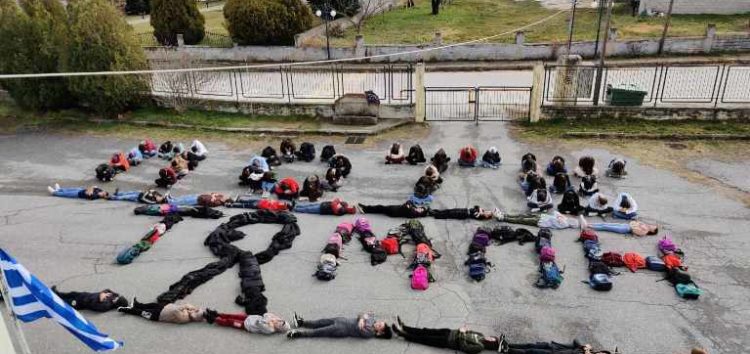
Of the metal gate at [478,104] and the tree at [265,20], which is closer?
the metal gate at [478,104]

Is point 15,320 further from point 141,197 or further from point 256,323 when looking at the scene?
point 141,197

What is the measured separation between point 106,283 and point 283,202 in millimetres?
4210

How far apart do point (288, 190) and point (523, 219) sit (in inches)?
218

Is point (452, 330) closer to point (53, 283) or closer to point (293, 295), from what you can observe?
point (293, 295)

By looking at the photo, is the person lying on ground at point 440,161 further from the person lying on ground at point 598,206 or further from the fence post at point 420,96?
the person lying on ground at point 598,206

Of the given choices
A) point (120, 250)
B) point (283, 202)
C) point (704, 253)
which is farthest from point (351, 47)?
point (704, 253)

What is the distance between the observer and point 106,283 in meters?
10.4

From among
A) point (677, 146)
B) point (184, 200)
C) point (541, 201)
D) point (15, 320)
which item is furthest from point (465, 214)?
point (15, 320)

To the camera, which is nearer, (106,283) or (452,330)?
(452,330)

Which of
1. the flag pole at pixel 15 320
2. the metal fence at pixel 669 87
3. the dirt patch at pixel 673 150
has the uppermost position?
the flag pole at pixel 15 320

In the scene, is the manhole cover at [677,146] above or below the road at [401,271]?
above

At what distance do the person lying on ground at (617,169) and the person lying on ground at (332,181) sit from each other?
693 centimetres

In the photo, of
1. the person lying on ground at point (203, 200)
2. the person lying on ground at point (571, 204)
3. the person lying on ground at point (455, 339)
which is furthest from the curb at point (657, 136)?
the person lying on ground at point (203, 200)

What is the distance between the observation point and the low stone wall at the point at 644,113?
17.2 m
